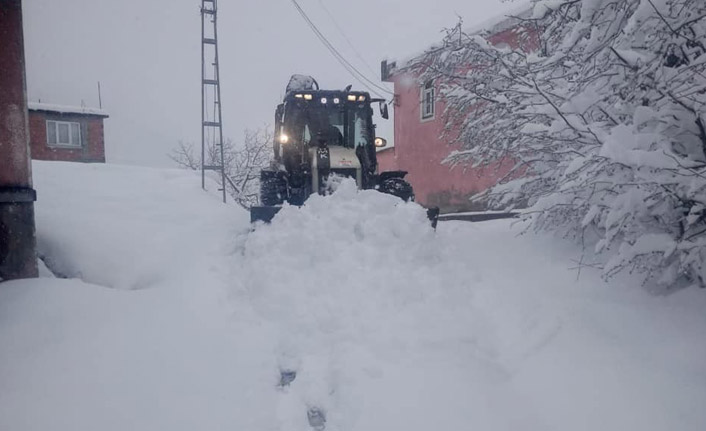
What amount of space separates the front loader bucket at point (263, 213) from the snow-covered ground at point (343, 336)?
0.74 m

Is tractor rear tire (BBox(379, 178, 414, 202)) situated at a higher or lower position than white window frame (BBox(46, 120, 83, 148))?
lower

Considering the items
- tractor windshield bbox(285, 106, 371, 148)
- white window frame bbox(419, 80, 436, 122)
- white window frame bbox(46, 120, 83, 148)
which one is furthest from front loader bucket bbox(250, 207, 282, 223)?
white window frame bbox(46, 120, 83, 148)

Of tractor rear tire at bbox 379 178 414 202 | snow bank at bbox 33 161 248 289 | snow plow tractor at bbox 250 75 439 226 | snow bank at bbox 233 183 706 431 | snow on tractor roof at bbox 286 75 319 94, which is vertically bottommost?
snow bank at bbox 233 183 706 431

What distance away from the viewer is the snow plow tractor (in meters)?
7.85

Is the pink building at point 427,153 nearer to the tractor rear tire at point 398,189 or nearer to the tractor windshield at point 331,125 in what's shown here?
the tractor rear tire at point 398,189

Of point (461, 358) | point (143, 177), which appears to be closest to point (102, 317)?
point (461, 358)

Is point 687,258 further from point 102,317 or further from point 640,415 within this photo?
point 102,317

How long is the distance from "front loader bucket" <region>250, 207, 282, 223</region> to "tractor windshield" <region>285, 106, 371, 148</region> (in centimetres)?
168

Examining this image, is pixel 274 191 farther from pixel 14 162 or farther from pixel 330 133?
pixel 14 162

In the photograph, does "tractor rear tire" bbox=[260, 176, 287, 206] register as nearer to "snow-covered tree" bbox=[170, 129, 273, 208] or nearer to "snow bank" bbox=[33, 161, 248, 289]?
"snow bank" bbox=[33, 161, 248, 289]

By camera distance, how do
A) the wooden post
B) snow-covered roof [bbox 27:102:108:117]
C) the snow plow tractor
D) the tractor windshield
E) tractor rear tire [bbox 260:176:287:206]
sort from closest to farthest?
1. the wooden post
2. the snow plow tractor
3. the tractor windshield
4. tractor rear tire [bbox 260:176:287:206]
5. snow-covered roof [bbox 27:102:108:117]

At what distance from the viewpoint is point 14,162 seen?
4980mm

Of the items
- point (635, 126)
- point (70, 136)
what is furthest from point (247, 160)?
point (635, 126)

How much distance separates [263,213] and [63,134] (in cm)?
1953
